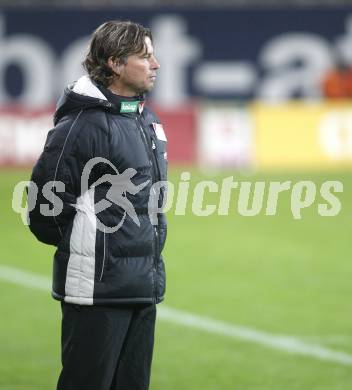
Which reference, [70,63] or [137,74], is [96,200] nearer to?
[137,74]

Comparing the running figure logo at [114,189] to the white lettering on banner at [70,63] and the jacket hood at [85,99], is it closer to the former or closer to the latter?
the jacket hood at [85,99]

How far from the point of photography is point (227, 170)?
55.3 feet

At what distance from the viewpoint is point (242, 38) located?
24.0 meters

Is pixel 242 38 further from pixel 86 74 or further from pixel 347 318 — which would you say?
pixel 86 74

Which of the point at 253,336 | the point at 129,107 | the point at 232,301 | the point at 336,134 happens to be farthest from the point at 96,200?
the point at 336,134

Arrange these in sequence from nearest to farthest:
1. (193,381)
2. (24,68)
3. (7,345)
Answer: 1. (193,381)
2. (7,345)
3. (24,68)

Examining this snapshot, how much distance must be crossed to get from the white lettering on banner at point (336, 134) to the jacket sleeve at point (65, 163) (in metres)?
13.1

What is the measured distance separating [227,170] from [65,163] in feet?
41.0

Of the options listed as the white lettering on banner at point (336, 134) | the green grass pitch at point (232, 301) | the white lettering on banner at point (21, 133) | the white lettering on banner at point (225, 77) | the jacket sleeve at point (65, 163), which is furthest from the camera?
the white lettering on banner at point (225, 77)

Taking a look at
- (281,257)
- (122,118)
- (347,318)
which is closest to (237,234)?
(281,257)

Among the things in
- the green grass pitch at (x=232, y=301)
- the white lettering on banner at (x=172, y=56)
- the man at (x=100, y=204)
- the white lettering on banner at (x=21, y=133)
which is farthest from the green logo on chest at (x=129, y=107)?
the white lettering on banner at (x=172, y=56)

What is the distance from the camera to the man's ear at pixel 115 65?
446cm

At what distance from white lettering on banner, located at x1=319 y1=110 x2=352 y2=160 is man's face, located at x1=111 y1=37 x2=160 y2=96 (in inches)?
510

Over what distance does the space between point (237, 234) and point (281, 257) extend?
1.40 metres
